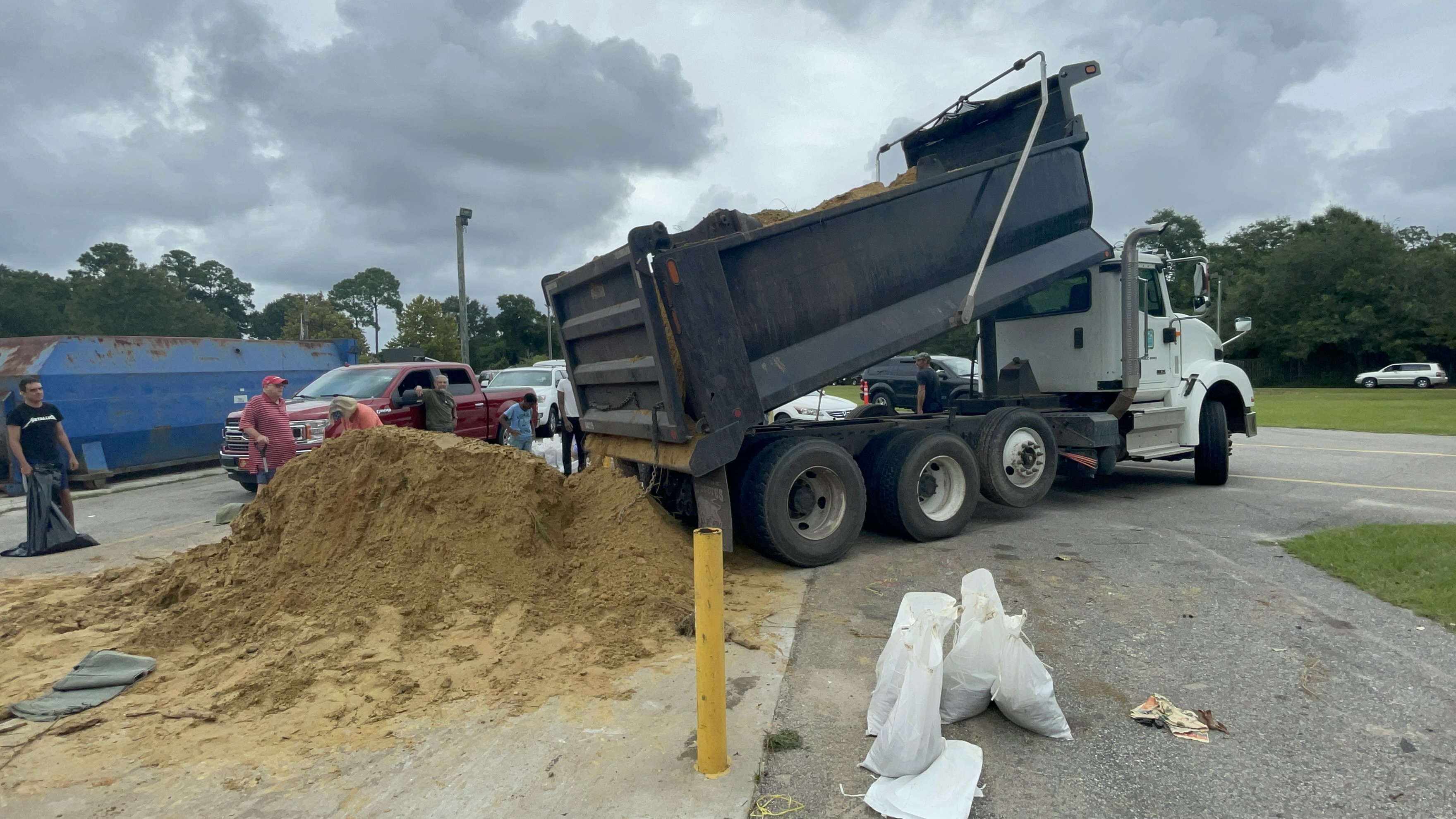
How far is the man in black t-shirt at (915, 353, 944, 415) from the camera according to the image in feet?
37.2

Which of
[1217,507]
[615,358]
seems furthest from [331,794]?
[1217,507]

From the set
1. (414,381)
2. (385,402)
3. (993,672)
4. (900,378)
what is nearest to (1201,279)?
(993,672)

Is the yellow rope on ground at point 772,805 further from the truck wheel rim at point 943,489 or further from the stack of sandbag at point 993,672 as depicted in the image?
the truck wheel rim at point 943,489

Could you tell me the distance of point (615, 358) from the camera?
21.7ft

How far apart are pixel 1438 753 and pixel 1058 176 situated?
18.7 feet

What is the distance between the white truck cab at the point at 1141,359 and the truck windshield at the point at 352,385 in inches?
332

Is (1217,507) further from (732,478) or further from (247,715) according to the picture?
(247,715)

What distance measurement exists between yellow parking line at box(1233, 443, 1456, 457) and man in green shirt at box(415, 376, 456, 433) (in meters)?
13.7

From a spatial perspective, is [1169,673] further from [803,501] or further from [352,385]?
[352,385]

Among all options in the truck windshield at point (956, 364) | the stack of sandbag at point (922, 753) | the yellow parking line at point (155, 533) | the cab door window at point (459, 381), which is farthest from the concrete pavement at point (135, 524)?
the truck windshield at point (956, 364)

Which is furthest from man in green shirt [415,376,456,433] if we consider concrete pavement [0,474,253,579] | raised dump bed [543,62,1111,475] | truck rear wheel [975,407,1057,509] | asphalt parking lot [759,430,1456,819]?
truck rear wheel [975,407,1057,509]

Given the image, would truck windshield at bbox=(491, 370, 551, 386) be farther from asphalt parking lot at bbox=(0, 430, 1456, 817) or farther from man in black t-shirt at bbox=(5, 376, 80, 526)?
man in black t-shirt at bbox=(5, 376, 80, 526)

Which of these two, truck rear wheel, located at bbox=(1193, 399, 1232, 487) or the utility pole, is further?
the utility pole

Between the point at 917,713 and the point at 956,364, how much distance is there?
18.1m
